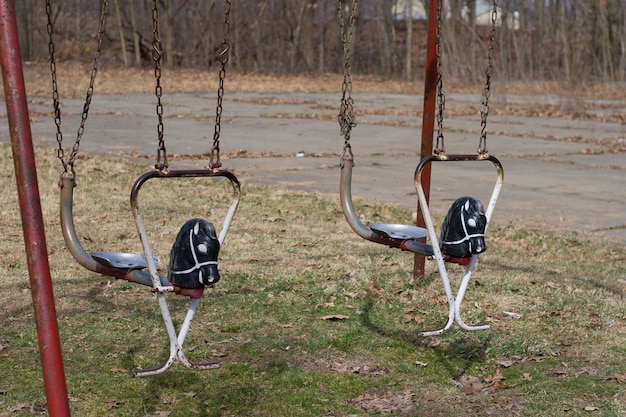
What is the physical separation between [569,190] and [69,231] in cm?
789

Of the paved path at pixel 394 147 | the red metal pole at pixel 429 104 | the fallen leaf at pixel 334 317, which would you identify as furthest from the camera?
the paved path at pixel 394 147

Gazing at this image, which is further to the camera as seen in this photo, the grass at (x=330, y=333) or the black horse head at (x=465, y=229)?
the grass at (x=330, y=333)

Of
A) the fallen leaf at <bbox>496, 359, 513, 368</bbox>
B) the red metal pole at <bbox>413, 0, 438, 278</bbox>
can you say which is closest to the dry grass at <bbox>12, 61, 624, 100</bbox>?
the red metal pole at <bbox>413, 0, 438, 278</bbox>

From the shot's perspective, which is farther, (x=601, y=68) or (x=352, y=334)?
(x=601, y=68)

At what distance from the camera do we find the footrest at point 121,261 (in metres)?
3.84

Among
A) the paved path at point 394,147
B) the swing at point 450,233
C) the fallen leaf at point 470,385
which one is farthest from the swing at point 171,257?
the paved path at point 394,147

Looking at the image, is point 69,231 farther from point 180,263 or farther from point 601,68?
point 601,68

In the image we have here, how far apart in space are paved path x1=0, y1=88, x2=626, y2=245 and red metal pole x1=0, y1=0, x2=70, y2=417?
5.94m

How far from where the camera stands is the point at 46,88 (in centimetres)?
2520

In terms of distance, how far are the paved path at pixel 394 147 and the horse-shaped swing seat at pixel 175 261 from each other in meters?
5.32

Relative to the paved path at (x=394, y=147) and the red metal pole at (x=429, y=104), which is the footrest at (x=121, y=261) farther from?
the paved path at (x=394, y=147)

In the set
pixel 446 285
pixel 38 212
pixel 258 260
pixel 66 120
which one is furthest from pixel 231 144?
pixel 38 212

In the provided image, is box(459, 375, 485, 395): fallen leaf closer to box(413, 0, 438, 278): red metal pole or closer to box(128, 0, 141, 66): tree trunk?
box(413, 0, 438, 278): red metal pole

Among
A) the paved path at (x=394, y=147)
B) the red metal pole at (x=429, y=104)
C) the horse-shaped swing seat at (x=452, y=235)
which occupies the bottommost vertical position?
the paved path at (x=394, y=147)
